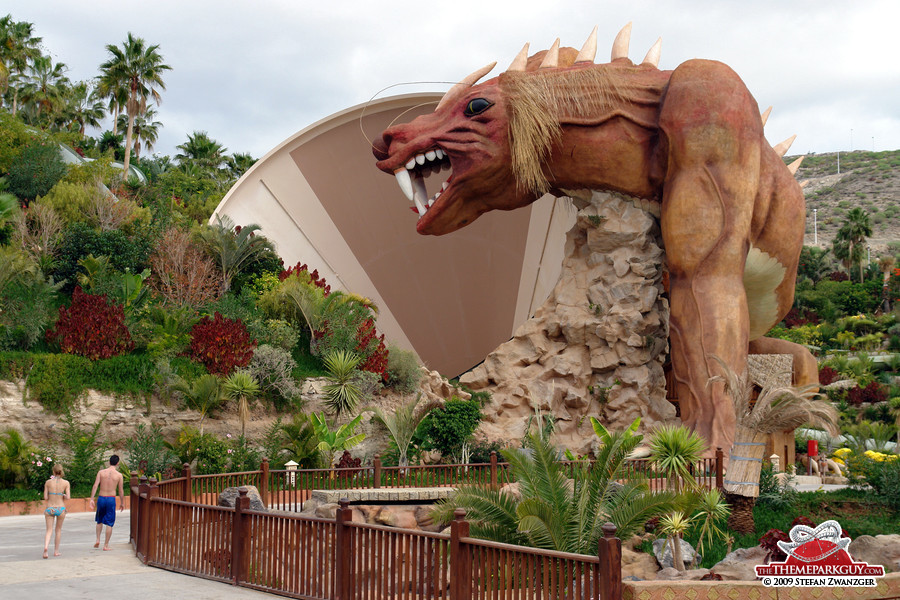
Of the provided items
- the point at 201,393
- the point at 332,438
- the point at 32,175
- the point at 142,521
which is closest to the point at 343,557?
the point at 142,521

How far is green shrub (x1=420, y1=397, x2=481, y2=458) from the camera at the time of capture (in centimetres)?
1612

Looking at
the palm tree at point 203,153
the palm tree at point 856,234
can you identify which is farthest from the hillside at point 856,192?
the palm tree at point 203,153

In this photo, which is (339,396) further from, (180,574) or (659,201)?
(180,574)

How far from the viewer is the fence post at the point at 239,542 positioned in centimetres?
748

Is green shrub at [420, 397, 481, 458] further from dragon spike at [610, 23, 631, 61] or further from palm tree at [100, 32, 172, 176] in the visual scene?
palm tree at [100, 32, 172, 176]

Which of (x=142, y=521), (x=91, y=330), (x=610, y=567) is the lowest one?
(x=142, y=521)

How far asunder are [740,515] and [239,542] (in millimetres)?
6762

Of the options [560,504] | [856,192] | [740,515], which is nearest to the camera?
[560,504]

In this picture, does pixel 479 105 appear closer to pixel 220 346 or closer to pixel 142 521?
pixel 220 346

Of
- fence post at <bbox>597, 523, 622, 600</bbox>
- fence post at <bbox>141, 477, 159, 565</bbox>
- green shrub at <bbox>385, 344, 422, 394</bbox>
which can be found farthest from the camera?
green shrub at <bbox>385, 344, 422, 394</bbox>

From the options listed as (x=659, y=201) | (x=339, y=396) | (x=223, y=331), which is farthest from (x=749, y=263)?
(x=223, y=331)

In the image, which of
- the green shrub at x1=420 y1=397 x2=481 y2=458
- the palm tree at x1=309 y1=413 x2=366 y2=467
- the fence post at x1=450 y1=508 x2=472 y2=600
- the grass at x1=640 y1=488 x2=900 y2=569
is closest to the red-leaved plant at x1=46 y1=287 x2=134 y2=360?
the palm tree at x1=309 y1=413 x2=366 y2=467

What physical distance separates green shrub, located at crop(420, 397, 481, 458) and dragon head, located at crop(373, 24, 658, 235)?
3.75 meters

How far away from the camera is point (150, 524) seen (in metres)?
8.59
